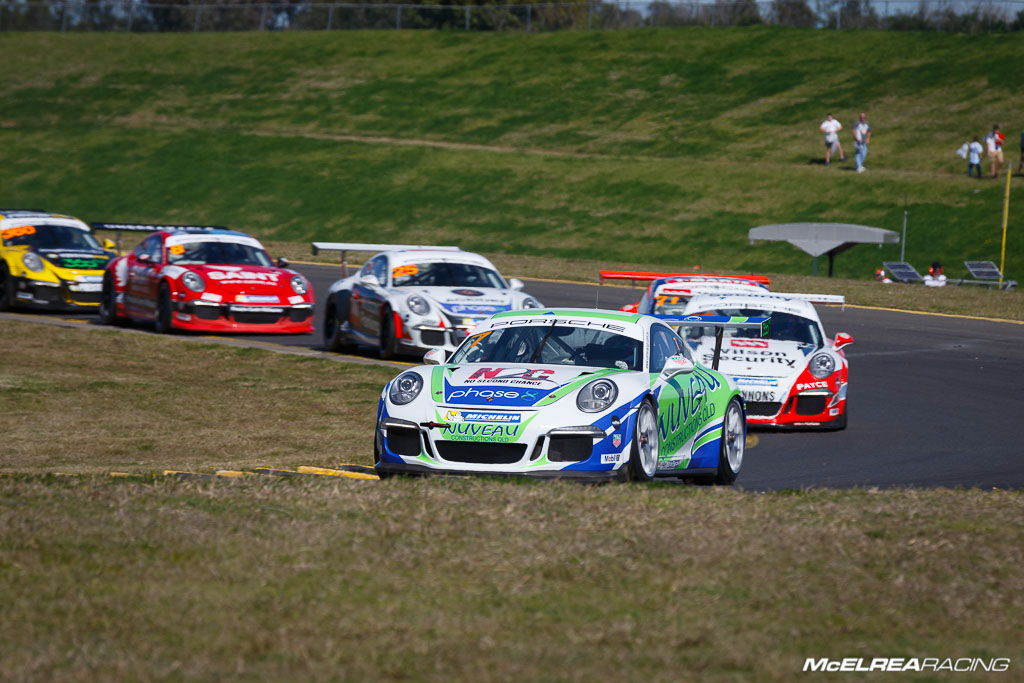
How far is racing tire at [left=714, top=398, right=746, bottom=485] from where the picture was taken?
35.6ft

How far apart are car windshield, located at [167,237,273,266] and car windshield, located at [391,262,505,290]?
3.22 m

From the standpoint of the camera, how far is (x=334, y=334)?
19516 millimetres

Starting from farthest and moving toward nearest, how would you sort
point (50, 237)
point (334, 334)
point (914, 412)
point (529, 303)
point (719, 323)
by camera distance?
point (50, 237) → point (334, 334) → point (529, 303) → point (914, 412) → point (719, 323)

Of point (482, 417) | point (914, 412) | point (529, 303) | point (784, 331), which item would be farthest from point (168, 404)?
point (914, 412)

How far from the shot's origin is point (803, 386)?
1406 centimetres

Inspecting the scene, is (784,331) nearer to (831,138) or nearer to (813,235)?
(813,235)

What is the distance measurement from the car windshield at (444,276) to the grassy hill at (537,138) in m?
18.5

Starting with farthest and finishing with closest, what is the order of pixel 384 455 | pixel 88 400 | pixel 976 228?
1. pixel 976 228
2. pixel 88 400
3. pixel 384 455

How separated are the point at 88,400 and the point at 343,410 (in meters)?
2.53

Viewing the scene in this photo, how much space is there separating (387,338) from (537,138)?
122 ft

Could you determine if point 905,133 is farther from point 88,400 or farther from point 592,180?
point 88,400

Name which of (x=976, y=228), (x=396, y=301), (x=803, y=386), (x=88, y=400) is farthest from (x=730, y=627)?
(x=976, y=228)

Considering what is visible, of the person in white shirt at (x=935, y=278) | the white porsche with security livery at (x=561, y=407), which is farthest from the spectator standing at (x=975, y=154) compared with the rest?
the white porsche with security livery at (x=561, y=407)

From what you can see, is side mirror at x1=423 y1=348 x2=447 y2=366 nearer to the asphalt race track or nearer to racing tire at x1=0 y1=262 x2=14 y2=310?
the asphalt race track
